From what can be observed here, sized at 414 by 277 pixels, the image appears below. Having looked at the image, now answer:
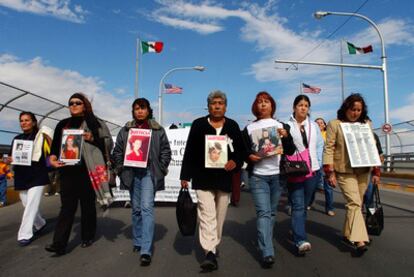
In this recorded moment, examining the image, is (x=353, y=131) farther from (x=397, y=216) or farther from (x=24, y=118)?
(x=24, y=118)

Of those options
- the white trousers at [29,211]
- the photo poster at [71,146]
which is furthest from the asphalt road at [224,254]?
the photo poster at [71,146]

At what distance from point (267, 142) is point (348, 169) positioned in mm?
1191

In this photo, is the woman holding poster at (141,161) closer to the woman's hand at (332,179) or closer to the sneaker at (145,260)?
the sneaker at (145,260)

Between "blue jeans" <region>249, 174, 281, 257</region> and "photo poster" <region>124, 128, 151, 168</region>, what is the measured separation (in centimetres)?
130

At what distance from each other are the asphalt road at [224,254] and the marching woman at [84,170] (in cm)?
44

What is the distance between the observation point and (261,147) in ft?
14.6

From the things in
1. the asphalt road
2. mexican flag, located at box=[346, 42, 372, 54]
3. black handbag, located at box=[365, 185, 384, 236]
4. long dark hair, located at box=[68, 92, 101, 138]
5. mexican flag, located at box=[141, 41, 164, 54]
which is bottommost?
the asphalt road

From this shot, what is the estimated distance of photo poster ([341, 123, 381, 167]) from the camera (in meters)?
4.79

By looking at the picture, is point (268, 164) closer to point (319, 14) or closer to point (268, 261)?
point (268, 261)

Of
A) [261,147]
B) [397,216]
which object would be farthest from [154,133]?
[397,216]

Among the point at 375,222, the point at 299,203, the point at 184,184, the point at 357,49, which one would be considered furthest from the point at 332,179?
the point at 357,49

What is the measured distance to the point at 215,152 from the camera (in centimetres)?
441

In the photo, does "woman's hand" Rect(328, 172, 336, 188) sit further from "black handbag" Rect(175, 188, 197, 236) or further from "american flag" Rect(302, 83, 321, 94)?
"american flag" Rect(302, 83, 321, 94)

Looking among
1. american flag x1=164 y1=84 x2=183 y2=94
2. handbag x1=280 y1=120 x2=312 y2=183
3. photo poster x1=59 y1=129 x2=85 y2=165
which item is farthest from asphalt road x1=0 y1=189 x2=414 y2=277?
american flag x1=164 y1=84 x2=183 y2=94
